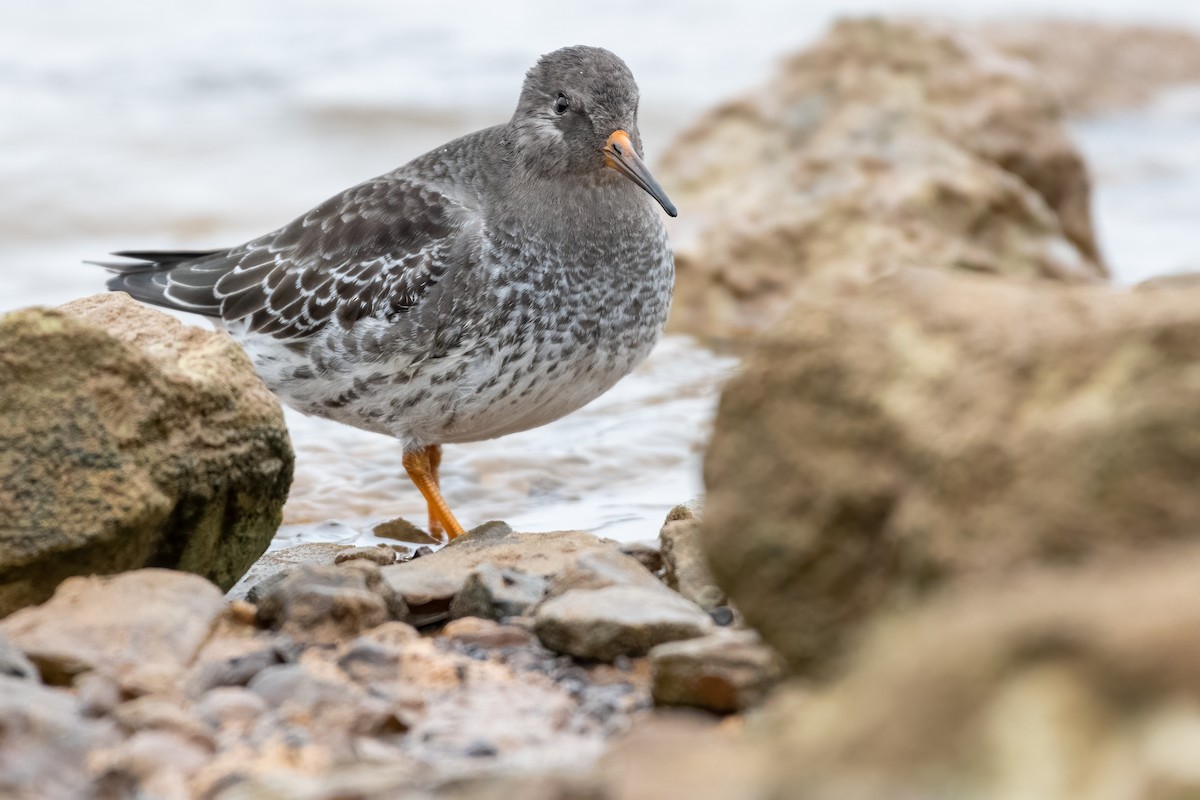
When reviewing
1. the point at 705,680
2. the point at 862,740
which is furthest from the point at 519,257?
the point at 862,740

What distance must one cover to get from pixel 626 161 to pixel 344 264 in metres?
1.54

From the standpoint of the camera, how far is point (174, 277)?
27.0ft

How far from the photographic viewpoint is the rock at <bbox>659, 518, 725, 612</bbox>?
16.0ft

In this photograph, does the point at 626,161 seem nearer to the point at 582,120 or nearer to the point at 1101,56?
the point at 582,120

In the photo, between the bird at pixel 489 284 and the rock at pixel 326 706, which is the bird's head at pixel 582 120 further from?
the rock at pixel 326 706

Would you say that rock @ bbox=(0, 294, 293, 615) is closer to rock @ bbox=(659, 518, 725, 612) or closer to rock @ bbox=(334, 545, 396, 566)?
rock @ bbox=(334, 545, 396, 566)

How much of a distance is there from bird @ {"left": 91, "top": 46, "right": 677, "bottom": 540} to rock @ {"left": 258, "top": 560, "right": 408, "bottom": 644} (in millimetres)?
2167

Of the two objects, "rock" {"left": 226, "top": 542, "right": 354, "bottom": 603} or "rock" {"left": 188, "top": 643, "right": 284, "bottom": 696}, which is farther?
"rock" {"left": 226, "top": 542, "right": 354, "bottom": 603}

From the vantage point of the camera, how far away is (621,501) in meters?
7.92

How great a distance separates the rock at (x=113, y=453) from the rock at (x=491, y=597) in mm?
1002

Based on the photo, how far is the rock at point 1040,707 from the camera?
6.75 feet

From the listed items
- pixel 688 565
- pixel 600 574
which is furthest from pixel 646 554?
pixel 600 574

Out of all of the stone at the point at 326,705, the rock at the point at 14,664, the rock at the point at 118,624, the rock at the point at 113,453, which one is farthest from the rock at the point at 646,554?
the rock at the point at 14,664

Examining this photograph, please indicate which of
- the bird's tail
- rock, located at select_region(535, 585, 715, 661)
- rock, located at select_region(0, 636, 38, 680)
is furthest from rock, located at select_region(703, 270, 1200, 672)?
the bird's tail
